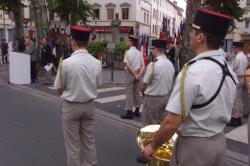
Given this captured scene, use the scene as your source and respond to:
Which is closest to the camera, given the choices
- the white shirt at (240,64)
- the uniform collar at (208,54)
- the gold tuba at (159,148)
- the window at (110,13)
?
the uniform collar at (208,54)

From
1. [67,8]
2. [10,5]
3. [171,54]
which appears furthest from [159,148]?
[67,8]

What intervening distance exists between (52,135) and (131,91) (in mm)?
2538

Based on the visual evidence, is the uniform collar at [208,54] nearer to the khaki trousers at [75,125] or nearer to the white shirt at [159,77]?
the khaki trousers at [75,125]

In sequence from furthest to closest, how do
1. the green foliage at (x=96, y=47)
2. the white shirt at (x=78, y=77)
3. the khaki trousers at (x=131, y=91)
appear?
the green foliage at (x=96, y=47), the khaki trousers at (x=131, y=91), the white shirt at (x=78, y=77)

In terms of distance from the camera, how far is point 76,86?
4.64m

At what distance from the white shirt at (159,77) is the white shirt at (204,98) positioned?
3030mm

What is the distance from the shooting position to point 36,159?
5.67 metres

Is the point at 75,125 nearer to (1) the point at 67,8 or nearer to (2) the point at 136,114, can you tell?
(2) the point at 136,114

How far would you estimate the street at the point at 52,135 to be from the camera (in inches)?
229

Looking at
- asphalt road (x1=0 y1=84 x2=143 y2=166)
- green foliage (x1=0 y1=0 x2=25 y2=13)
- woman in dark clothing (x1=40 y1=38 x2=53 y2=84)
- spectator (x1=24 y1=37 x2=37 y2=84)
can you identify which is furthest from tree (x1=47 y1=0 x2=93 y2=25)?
asphalt road (x1=0 y1=84 x2=143 y2=166)

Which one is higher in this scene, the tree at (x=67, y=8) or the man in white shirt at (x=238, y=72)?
the tree at (x=67, y=8)

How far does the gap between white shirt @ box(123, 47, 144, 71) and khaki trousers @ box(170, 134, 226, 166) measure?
5867mm

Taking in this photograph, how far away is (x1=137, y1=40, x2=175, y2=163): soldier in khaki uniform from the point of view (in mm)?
5797

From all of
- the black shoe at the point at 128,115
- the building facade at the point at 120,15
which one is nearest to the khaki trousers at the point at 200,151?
the black shoe at the point at 128,115
